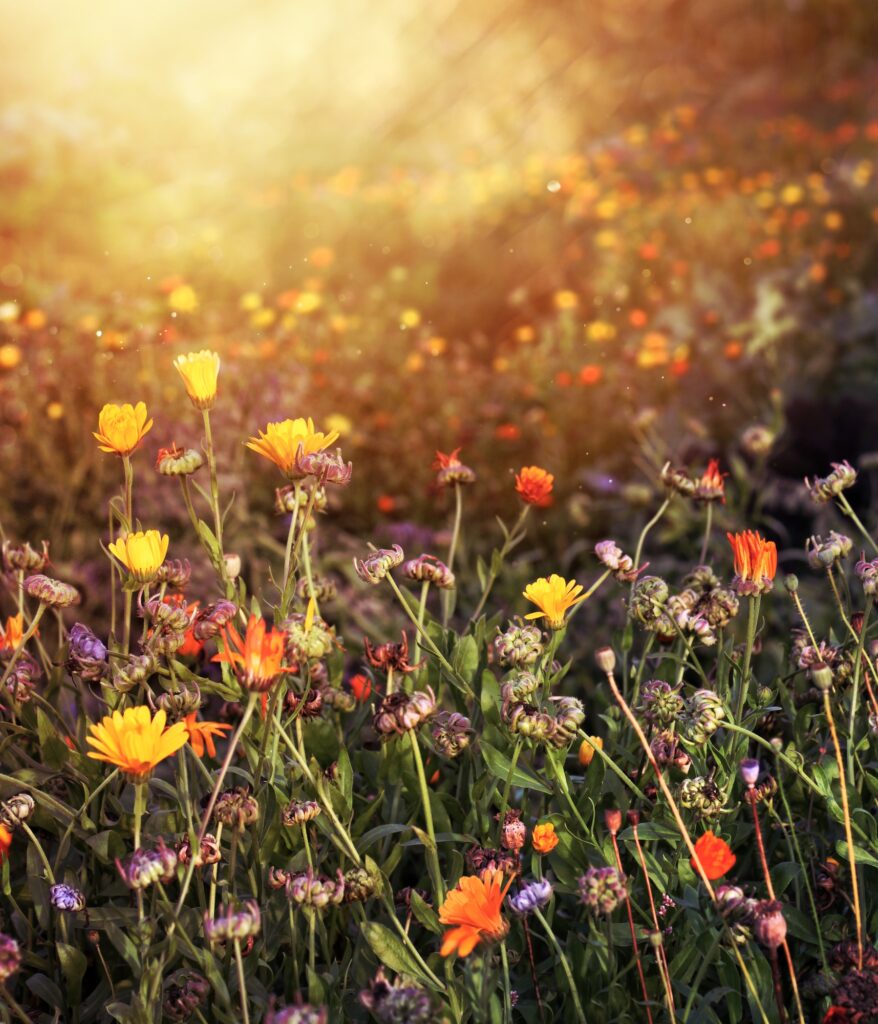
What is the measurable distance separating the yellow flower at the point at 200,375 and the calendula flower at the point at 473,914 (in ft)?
1.62

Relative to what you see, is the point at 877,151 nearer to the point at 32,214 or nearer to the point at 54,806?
the point at 32,214

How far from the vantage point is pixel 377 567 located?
44.6 inches

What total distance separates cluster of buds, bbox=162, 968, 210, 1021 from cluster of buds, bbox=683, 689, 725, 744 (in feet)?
1.59

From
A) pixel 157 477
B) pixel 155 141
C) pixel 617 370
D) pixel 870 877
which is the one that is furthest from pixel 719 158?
pixel 870 877

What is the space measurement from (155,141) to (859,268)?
9.92ft

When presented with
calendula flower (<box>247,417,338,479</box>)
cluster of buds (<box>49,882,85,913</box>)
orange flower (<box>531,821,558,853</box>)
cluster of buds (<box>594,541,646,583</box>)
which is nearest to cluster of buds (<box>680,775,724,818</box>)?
orange flower (<box>531,821,558,853</box>)

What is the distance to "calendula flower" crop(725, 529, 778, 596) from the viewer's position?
117 cm

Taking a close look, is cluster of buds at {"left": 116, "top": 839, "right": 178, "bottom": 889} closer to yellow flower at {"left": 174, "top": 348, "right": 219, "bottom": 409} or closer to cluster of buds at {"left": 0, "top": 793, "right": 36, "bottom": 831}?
cluster of buds at {"left": 0, "top": 793, "right": 36, "bottom": 831}

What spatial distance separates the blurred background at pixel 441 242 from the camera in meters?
2.83

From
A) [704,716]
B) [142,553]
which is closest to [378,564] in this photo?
[142,553]

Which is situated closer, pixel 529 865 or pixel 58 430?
pixel 529 865

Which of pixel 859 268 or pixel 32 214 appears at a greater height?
pixel 32 214

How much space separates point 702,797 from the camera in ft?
3.77

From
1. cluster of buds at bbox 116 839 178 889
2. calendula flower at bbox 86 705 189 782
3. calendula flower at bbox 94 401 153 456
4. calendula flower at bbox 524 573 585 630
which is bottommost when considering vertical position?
calendula flower at bbox 524 573 585 630
